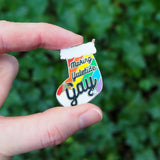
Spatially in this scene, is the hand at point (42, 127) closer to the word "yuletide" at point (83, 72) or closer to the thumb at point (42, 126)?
the thumb at point (42, 126)

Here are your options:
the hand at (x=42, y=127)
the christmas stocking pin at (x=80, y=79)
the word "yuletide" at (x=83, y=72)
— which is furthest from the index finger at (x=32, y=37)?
the hand at (x=42, y=127)

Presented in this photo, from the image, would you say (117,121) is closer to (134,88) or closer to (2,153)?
(134,88)

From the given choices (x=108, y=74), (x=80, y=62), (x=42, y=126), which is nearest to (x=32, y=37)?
(x=80, y=62)

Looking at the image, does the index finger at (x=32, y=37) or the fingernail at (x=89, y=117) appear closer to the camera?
the fingernail at (x=89, y=117)

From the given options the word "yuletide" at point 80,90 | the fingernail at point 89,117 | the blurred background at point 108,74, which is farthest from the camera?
the blurred background at point 108,74

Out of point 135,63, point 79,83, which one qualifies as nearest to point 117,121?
point 135,63

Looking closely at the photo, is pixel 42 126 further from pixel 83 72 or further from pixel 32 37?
pixel 32 37
